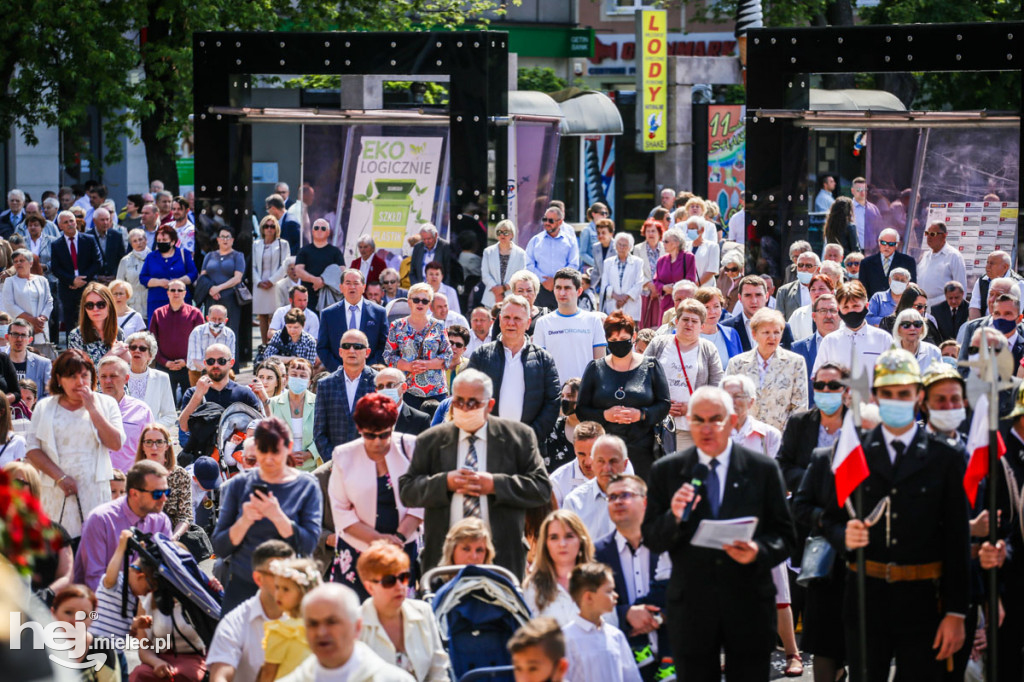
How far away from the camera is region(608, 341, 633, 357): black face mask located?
378 inches

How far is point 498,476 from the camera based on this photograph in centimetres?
774

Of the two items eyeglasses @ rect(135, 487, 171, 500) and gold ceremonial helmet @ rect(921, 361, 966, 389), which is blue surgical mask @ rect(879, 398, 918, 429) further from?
eyeglasses @ rect(135, 487, 171, 500)

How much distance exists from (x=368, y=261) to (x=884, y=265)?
4.98 m

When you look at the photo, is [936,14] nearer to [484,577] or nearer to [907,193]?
[907,193]

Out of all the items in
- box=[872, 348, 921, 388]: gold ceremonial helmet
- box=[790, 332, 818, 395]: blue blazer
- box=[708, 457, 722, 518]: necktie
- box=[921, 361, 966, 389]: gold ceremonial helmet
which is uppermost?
box=[872, 348, 921, 388]: gold ceremonial helmet

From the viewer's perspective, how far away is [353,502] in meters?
7.98

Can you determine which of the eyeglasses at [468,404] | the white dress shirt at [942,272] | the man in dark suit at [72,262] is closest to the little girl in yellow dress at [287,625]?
the eyeglasses at [468,404]

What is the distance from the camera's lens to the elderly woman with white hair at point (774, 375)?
9836mm

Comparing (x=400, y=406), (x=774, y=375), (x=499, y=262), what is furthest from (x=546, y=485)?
(x=499, y=262)

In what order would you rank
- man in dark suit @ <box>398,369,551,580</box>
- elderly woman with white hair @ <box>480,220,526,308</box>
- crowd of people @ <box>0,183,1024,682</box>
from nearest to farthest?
crowd of people @ <box>0,183,1024,682</box>
man in dark suit @ <box>398,369,551,580</box>
elderly woman with white hair @ <box>480,220,526,308</box>

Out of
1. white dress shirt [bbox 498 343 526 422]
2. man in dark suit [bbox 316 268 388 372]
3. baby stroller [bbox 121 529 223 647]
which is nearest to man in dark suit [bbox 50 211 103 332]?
man in dark suit [bbox 316 268 388 372]

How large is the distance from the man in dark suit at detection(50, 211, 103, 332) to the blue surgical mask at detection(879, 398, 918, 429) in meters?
14.0

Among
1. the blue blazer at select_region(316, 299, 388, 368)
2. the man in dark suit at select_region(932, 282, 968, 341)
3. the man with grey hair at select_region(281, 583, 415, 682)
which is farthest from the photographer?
the man in dark suit at select_region(932, 282, 968, 341)

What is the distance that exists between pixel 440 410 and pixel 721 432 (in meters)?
3.37
